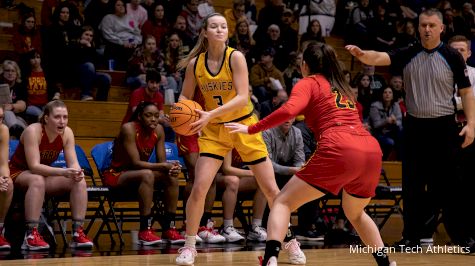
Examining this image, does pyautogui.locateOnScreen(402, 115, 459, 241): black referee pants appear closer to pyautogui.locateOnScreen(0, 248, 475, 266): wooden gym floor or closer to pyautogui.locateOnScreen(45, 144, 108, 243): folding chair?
pyautogui.locateOnScreen(0, 248, 475, 266): wooden gym floor

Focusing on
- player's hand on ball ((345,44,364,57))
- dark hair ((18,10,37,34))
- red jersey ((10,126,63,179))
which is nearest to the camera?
player's hand on ball ((345,44,364,57))

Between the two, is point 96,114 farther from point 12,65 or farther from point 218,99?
point 218,99

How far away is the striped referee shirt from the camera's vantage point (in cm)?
745

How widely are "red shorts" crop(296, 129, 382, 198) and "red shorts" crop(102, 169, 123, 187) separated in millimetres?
3875

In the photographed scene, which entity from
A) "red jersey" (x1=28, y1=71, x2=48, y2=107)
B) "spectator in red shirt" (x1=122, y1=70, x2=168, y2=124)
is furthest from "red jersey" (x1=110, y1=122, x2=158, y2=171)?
"red jersey" (x1=28, y1=71, x2=48, y2=107)

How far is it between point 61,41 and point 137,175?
3519 mm

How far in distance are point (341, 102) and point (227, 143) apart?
4.42ft

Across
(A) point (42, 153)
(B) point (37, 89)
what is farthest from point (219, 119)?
(B) point (37, 89)

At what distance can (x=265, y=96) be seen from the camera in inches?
480

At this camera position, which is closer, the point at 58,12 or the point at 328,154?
the point at 328,154

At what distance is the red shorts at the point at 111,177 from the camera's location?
8781 millimetres

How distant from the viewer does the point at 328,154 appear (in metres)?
5.24

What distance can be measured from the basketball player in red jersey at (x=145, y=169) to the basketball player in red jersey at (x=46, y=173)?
657 mm

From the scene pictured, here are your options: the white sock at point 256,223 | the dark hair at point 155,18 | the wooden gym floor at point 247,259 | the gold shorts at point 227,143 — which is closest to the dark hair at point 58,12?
the dark hair at point 155,18
